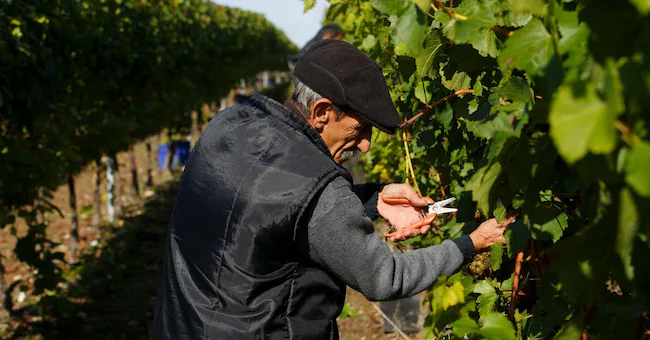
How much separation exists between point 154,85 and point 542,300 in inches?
367

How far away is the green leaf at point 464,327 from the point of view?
136 cm

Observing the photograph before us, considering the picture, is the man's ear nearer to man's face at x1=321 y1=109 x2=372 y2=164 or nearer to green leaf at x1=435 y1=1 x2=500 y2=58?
man's face at x1=321 y1=109 x2=372 y2=164

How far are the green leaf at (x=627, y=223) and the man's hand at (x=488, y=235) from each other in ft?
2.76

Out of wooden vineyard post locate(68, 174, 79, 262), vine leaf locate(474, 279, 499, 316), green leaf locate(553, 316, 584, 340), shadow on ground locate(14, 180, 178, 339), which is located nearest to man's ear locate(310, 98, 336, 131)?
vine leaf locate(474, 279, 499, 316)

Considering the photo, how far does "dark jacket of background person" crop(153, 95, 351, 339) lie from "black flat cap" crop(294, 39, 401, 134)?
134 millimetres

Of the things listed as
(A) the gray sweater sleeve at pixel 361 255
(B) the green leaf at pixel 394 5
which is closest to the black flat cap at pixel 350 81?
(A) the gray sweater sleeve at pixel 361 255

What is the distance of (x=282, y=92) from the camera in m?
26.4

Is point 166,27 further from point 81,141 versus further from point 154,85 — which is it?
point 81,141

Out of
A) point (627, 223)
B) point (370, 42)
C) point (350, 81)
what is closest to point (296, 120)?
point (350, 81)

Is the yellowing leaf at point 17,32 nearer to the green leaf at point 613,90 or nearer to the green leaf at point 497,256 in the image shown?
the green leaf at point 497,256

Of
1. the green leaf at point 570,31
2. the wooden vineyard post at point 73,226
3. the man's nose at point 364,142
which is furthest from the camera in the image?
the wooden vineyard post at point 73,226

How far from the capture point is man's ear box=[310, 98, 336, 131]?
6.41 feet

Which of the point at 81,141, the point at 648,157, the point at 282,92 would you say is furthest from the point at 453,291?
the point at 282,92

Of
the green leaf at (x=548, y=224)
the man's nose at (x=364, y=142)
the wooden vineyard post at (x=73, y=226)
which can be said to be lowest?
the wooden vineyard post at (x=73, y=226)
